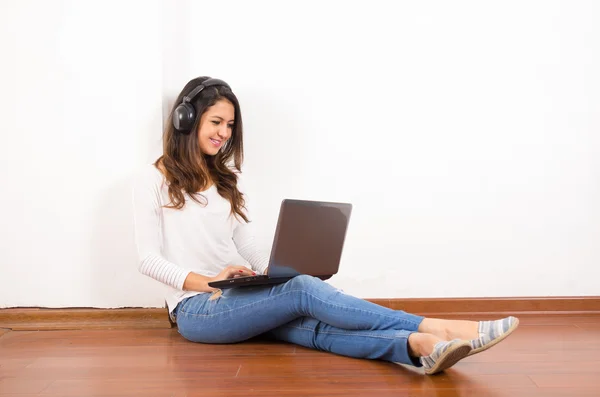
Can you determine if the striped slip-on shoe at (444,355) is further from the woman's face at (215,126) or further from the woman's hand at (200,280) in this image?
the woman's face at (215,126)

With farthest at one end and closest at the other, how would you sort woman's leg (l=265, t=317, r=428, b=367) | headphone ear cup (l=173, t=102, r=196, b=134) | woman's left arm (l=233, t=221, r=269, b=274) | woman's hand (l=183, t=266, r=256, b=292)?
woman's left arm (l=233, t=221, r=269, b=274)
headphone ear cup (l=173, t=102, r=196, b=134)
woman's hand (l=183, t=266, r=256, b=292)
woman's leg (l=265, t=317, r=428, b=367)

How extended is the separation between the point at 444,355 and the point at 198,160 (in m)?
1.08

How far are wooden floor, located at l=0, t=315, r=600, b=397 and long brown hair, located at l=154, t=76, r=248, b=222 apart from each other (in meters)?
0.53

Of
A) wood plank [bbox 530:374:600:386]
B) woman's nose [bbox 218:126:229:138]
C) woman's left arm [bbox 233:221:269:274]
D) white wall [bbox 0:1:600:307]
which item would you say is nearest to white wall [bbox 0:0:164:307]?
white wall [bbox 0:1:600:307]

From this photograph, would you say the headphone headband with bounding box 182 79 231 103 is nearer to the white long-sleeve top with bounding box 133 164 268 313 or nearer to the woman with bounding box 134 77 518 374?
the woman with bounding box 134 77 518 374

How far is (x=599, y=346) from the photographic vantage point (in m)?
1.97

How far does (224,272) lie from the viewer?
1.89 m

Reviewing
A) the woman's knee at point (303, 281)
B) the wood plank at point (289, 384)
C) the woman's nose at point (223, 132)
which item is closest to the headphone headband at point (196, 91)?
the woman's nose at point (223, 132)

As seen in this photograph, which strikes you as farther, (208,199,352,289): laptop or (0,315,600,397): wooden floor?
(208,199,352,289): laptop

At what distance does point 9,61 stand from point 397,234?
5.50 ft

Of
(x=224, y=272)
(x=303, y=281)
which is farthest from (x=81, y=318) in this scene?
(x=303, y=281)

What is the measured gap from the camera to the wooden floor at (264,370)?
153cm

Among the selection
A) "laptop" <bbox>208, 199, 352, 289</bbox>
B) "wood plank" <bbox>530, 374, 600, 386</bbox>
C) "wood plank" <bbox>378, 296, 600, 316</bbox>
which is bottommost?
"wood plank" <bbox>378, 296, 600, 316</bbox>

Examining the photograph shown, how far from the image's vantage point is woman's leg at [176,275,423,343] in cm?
175
